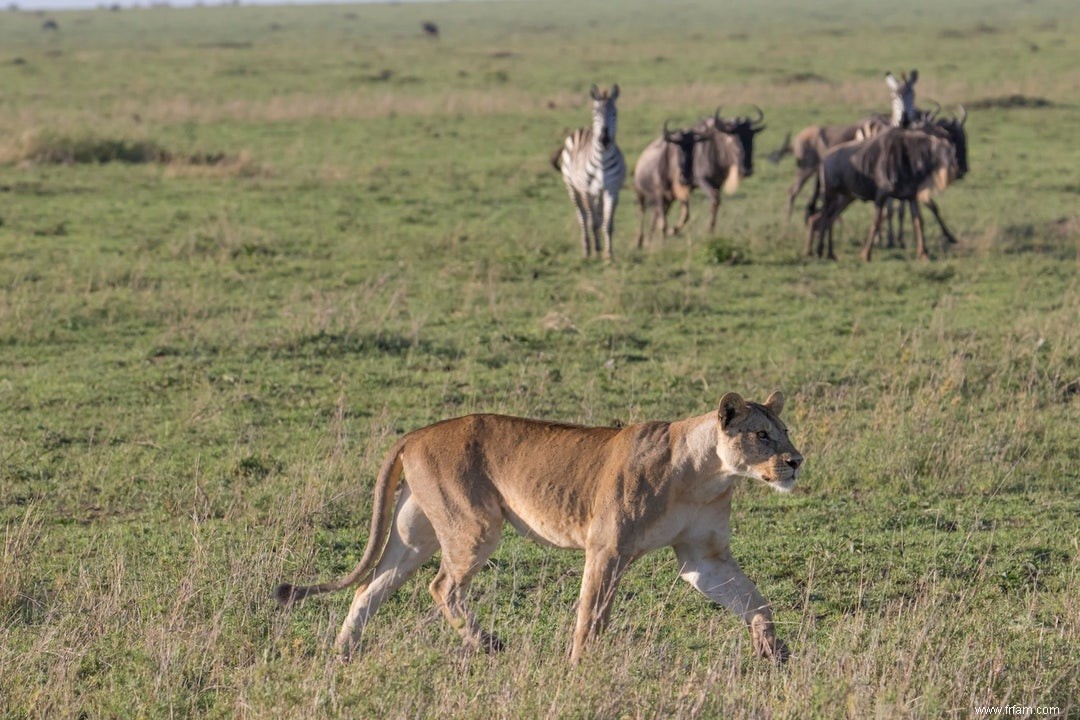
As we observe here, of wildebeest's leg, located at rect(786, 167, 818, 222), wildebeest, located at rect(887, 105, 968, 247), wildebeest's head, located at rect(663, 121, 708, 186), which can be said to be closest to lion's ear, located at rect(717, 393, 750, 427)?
wildebeest, located at rect(887, 105, 968, 247)

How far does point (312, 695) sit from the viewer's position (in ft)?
15.9

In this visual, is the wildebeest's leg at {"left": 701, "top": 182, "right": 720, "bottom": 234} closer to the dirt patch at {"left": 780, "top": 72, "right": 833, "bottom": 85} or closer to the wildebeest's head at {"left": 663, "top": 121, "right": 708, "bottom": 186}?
the wildebeest's head at {"left": 663, "top": 121, "right": 708, "bottom": 186}

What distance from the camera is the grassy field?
5168 millimetres

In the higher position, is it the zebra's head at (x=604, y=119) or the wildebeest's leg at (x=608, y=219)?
the zebra's head at (x=604, y=119)

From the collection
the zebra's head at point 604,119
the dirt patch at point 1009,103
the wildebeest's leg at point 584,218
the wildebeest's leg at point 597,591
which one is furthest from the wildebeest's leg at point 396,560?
the dirt patch at point 1009,103

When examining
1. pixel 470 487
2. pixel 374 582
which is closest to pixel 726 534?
pixel 470 487

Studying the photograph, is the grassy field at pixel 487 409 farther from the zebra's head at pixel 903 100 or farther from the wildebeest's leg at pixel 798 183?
the zebra's head at pixel 903 100

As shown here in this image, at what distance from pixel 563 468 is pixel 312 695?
49.3 inches

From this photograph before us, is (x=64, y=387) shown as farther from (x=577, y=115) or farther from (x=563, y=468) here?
(x=577, y=115)

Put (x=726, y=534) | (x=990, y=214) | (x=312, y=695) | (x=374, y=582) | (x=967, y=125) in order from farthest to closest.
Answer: (x=967, y=125) < (x=990, y=214) < (x=374, y=582) < (x=726, y=534) < (x=312, y=695)

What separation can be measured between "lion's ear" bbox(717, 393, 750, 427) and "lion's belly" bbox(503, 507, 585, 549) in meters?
0.71

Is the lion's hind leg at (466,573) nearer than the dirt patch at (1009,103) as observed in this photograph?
Yes

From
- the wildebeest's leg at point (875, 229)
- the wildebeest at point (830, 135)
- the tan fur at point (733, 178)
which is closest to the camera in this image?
the wildebeest's leg at point (875, 229)

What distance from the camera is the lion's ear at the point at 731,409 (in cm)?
509
